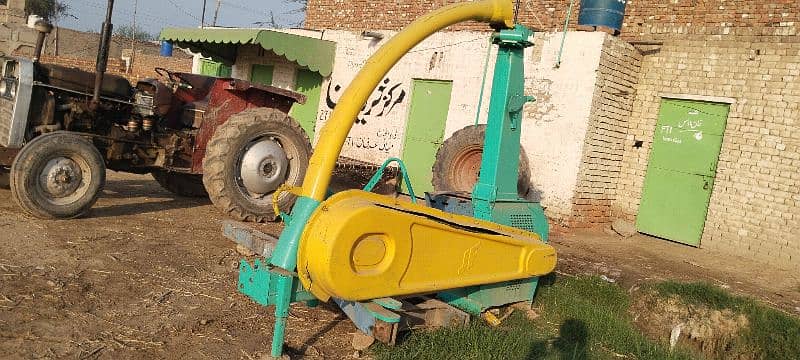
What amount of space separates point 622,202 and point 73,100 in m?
7.35

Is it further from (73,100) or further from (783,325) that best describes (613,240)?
(73,100)

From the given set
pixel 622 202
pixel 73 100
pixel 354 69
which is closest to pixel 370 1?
pixel 354 69

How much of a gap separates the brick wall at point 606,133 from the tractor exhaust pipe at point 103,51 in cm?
608

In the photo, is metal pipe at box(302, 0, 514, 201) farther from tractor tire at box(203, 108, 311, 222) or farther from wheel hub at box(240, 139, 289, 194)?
wheel hub at box(240, 139, 289, 194)

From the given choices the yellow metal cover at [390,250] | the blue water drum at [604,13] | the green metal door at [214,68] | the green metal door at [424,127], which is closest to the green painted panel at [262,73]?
the green metal door at [214,68]

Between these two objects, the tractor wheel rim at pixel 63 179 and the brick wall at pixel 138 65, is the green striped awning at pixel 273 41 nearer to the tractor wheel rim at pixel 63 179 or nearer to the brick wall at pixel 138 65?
the brick wall at pixel 138 65

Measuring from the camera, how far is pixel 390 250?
3.27 m

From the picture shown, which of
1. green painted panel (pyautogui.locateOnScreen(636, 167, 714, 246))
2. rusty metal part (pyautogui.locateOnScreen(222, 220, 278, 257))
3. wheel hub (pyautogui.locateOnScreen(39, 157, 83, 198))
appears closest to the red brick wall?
green painted panel (pyautogui.locateOnScreen(636, 167, 714, 246))

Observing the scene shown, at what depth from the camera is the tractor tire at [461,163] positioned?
25.6 feet

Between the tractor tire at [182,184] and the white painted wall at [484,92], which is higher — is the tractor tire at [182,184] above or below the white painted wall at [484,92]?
below

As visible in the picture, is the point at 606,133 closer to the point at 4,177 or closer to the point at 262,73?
the point at 4,177

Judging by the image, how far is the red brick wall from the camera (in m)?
7.74

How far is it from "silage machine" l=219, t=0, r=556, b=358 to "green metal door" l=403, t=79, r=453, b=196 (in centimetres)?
607

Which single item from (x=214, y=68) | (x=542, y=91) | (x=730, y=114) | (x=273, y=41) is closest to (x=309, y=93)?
(x=273, y=41)
